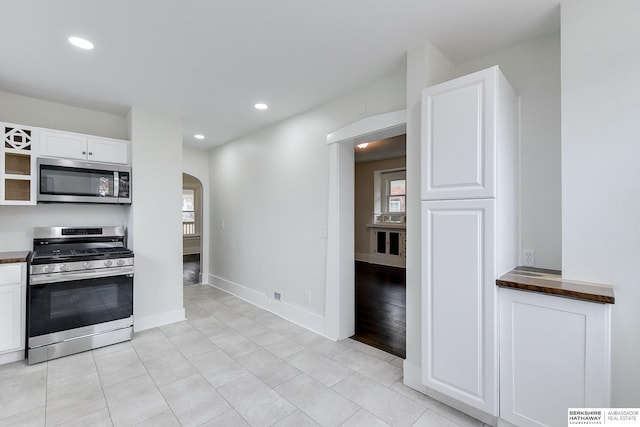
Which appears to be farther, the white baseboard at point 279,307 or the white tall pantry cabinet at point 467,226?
the white baseboard at point 279,307

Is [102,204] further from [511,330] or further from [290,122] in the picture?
[511,330]

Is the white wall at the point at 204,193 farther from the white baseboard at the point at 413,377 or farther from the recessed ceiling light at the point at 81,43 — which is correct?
the white baseboard at the point at 413,377

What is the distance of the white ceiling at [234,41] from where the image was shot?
182 cm

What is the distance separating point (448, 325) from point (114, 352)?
312 centimetres

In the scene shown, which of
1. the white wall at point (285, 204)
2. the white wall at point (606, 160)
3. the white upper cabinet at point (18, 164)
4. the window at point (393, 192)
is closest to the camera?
the white wall at point (606, 160)

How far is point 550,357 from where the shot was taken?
1.59 meters

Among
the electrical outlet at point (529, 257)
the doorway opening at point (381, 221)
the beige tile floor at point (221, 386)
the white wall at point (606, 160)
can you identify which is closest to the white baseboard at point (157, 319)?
the beige tile floor at point (221, 386)

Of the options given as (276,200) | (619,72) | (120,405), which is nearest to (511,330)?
(619,72)

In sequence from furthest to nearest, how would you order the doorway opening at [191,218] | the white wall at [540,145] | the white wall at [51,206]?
the doorway opening at [191,218], the white wall at [51,206], the white wall at [540,145]

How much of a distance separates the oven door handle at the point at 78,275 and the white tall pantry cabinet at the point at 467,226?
9.98ft

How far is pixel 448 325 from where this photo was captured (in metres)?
1.95

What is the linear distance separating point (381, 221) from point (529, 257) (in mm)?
5349

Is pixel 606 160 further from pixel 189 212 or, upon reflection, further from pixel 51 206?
pixel 189 212

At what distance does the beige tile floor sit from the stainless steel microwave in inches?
62.4
